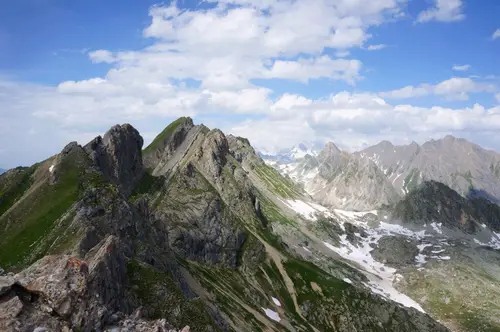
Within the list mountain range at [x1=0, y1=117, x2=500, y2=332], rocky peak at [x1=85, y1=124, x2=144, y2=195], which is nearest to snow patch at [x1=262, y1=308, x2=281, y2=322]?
mountain range at [x1=0, y1=117, x2=500, y2=332]

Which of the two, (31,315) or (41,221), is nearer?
(31,315)

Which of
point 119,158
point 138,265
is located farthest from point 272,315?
point 119,158

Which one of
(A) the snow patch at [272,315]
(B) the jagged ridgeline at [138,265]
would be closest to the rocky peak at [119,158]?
(B) the jagged ridgeline at [138,265]

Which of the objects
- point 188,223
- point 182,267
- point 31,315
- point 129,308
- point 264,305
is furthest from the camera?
point 188,223

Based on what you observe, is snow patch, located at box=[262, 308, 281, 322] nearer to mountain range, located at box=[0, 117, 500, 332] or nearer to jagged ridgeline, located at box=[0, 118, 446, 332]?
mountain range, located at box=[0, 117, 500, 332]

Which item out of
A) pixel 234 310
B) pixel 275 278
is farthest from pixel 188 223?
pixel 234 310

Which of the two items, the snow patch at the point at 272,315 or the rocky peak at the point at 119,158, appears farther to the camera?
the rocky peak at the point at 119,158

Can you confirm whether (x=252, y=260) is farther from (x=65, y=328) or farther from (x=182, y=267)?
(x=65, y=328)

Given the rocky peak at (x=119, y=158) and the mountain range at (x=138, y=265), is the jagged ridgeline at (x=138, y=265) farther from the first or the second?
the rocky peak at (x=119, y=158)

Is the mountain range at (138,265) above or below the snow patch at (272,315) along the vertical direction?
above
